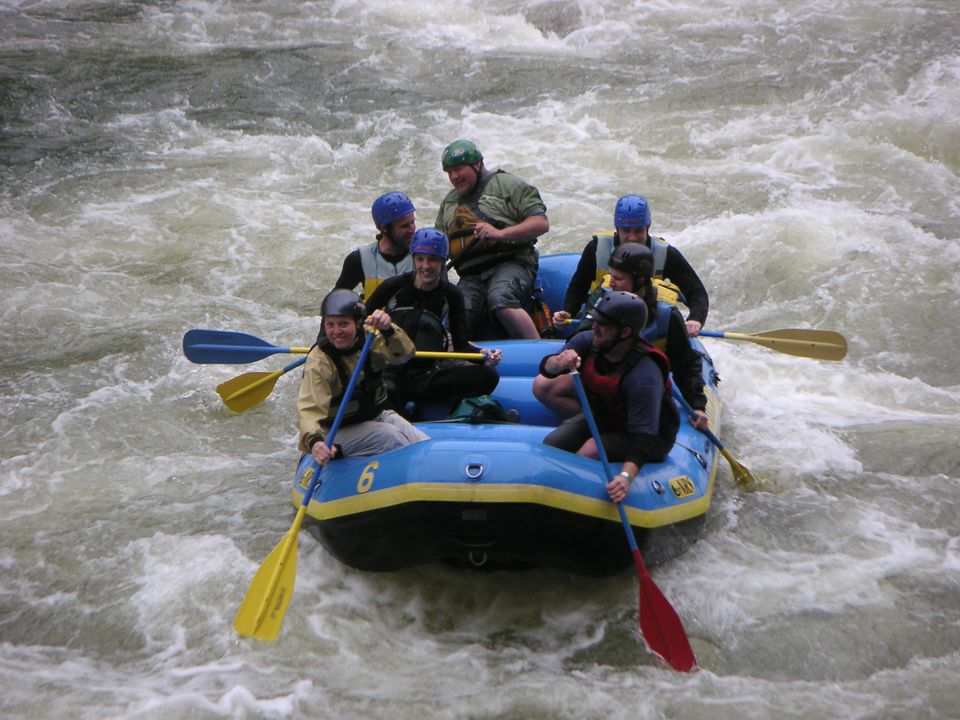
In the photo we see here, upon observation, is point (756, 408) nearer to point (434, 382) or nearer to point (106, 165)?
point (434, 382)

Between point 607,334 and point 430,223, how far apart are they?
16.8ft

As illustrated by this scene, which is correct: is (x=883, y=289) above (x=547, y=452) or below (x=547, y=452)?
below

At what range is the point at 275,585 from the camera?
3969mm

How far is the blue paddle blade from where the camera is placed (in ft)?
18.0

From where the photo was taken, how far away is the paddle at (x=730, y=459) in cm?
482

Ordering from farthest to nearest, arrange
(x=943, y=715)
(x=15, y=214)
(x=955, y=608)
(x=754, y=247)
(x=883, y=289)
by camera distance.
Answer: (x=15, y=214), (x=754, y=247), (x=883, y=289), (x=955, y=608), (x=943, y=715)

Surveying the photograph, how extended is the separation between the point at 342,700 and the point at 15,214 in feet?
20.8

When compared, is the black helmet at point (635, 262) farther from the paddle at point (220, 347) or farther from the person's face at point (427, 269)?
the paddle at point (220, 347)

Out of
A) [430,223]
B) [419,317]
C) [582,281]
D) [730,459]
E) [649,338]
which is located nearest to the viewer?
[649,338]

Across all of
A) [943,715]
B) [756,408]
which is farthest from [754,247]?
[943,715]

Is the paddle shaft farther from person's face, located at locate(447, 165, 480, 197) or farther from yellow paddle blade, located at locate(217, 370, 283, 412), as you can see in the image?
yellow paddle blade, located at locate(217, 370, 283, 412)

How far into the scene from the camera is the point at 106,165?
32.0ft

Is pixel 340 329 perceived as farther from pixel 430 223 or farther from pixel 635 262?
pixel 430 223

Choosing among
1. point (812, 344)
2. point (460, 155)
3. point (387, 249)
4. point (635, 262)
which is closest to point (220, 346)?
point (387, 249)
